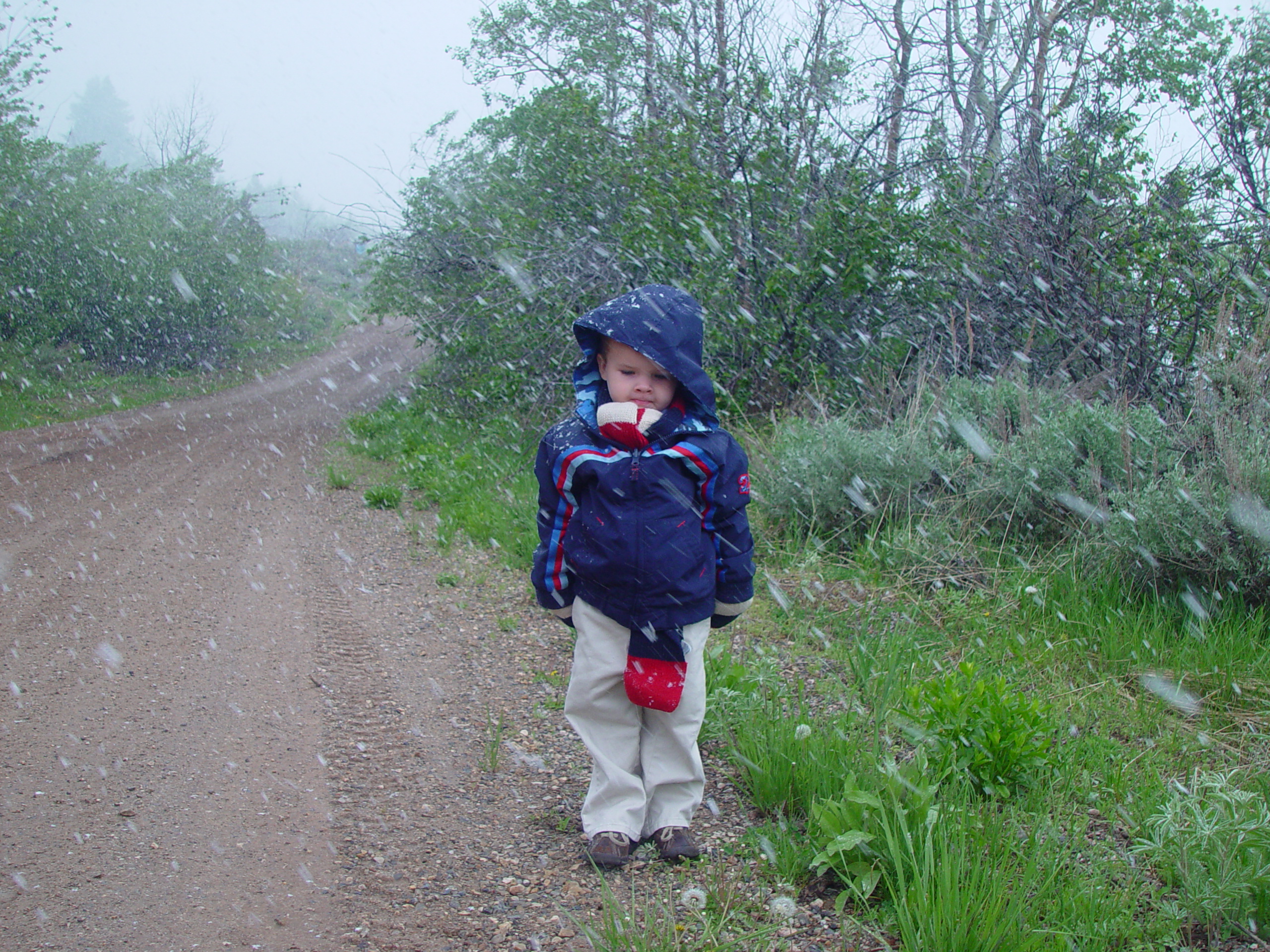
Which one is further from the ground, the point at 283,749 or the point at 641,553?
the point at 641,553

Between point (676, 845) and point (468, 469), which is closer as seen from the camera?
point (676, 845)

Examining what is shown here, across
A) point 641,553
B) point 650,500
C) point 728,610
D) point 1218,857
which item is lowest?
point 1218,857

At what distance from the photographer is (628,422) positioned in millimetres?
2594

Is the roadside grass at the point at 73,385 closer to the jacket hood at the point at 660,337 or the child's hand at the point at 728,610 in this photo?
the jacket hood at the point at 660,337

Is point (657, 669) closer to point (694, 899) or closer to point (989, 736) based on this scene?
point (694, 899)

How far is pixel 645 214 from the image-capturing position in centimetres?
884

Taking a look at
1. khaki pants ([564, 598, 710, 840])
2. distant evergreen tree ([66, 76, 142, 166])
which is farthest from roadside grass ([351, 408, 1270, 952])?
distant evergreen tree ([66, 76, 142, 166])

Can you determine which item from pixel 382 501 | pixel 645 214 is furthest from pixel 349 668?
pixel 645 214

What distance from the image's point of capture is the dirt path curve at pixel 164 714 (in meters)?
2.56

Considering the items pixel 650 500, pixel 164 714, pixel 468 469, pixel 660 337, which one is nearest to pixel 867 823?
pixel 650 500

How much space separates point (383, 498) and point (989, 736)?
259 inches

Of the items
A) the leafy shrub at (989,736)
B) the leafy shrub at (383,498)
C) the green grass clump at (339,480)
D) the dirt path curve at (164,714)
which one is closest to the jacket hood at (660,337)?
the leafy shrub at (989,736)

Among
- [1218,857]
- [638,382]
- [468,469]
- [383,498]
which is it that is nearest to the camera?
[1218,857]

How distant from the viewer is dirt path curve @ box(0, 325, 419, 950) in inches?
101
